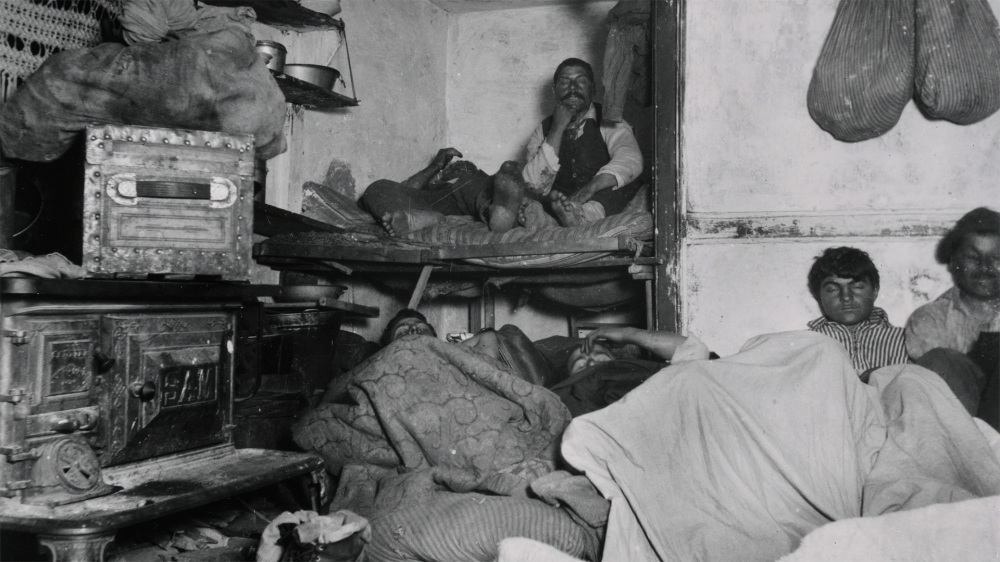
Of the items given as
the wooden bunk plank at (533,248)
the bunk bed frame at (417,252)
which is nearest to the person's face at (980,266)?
the bunk bed frame at (417,252)

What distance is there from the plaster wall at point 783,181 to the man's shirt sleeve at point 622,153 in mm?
540

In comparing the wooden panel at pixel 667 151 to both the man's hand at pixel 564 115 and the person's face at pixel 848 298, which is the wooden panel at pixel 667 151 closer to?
the person's face at pixel 848 298

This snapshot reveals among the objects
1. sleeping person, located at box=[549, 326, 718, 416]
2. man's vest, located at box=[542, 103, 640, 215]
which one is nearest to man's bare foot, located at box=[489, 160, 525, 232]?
man's vest, located at box=[542, 103, 640, 215]

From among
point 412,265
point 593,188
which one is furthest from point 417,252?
point 593,188

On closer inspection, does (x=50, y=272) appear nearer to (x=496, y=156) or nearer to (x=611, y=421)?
(x=611, y=421)

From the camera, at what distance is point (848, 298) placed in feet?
13.6

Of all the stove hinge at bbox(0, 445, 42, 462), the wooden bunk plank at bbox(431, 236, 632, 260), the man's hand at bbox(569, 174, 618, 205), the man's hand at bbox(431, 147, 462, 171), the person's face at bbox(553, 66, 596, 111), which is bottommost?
the stove hinge at bbox(0, 445, 42, 462)

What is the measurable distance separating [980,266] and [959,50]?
106 centimetres

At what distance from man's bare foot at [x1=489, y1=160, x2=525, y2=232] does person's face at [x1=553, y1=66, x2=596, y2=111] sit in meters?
1.00

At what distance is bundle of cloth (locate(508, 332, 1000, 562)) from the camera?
254 centimetres

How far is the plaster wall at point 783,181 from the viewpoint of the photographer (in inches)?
165

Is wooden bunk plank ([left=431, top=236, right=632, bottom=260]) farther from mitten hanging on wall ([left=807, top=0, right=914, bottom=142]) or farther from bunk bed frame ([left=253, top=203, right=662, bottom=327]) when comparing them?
mitten hanging on wall ([left=807, top=0, right=914, bottom=142])

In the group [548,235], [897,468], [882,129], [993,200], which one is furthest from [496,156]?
[897,468]

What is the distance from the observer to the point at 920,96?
4.08 meters
